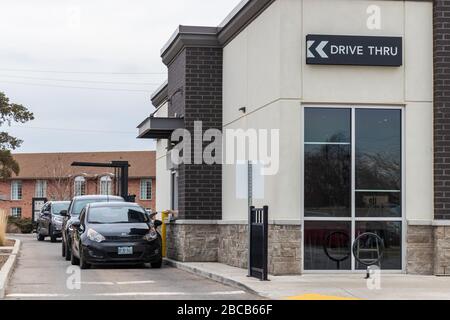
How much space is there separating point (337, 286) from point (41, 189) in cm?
6564

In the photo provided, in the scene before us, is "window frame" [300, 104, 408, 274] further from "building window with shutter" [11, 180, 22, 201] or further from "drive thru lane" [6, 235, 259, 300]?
"building window with shutter" [11, 180, 22, 201]

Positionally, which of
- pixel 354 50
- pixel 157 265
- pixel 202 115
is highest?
pixel 354 50

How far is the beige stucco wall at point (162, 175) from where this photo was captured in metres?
30.1

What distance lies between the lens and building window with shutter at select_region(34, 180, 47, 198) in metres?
78.1

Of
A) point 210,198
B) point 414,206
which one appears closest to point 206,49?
point 210,198

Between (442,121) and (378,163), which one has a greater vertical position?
(442,121)

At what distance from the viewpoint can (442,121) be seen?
1773cm

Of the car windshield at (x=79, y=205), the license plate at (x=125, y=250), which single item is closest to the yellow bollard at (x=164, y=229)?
the car windshield at (x=79, y=205)

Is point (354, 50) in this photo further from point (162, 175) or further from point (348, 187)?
point (162, 175)

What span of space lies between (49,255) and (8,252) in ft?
3.84

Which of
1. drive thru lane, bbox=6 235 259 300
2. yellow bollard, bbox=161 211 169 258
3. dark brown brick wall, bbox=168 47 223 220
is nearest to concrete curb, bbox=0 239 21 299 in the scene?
drive thru lane, bbox=6 235 259 300

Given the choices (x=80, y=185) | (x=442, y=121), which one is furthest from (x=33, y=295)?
(x=80, y=185)

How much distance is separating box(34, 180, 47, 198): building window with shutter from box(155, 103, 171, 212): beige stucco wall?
151 feet
